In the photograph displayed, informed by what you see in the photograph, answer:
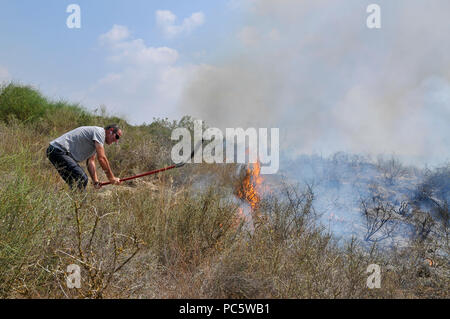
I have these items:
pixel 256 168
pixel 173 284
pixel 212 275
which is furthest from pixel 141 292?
pixel 256 168

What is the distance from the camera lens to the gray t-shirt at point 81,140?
17.3 feet

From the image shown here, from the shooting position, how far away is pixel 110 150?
362 inches

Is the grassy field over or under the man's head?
under
